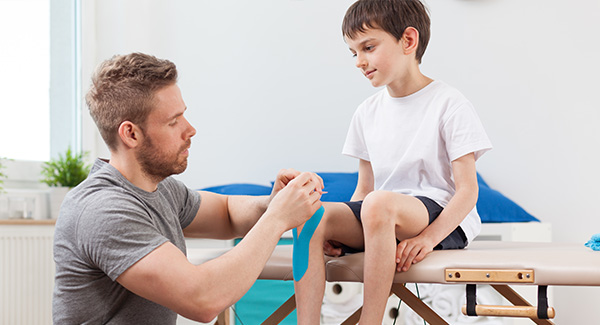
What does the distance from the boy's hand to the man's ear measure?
1.64ft

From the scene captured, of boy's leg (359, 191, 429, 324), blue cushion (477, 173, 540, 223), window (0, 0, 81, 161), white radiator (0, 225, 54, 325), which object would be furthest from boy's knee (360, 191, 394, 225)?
window (0, 0, 81, 161)

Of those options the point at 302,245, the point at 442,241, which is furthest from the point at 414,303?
the point at 302,245

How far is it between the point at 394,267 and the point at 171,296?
403 mm

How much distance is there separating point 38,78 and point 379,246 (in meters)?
2.10

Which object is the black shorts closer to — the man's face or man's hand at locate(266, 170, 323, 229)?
man's hand at locate(266, 170, 323, 229)

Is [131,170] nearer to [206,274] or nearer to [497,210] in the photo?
[206,274]

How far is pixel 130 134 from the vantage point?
1.06 metres

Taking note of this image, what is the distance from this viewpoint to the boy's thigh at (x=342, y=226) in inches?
47.2

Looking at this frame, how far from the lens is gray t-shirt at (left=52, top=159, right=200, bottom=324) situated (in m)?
0.94

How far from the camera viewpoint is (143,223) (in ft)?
3.18

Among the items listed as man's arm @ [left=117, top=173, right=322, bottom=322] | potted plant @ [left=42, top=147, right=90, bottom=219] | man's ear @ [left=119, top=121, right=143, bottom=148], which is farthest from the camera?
potted plant @ [left=42, top=147, right=90, bottom=219]

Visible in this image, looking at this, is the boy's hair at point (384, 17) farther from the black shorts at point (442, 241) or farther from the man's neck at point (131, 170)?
the man's neck at point (131, 170)

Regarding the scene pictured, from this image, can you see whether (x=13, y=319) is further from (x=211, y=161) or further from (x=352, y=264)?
(x=352, y=264)

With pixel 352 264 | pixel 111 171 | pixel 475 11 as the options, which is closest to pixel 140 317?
pixel 111 171
